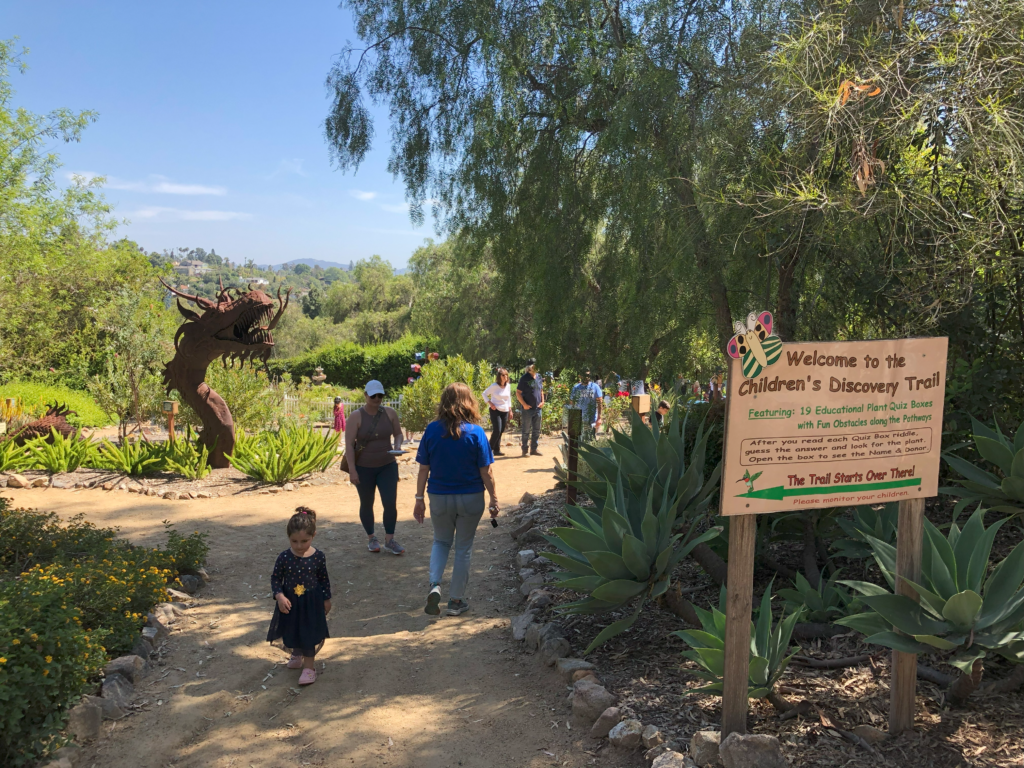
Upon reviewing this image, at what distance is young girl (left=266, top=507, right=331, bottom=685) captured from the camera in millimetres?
4184

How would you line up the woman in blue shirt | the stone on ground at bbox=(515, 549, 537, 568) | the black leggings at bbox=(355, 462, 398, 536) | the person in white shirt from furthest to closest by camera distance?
the person in white shirt → the black leggings at bbox=(355, 462, 398, 536) → the stone on ground at bbox=(515, 549, 537, 568) → the woman in blue shirt

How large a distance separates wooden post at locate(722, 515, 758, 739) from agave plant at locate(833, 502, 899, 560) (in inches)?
57.7

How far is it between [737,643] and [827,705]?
2.52 feet

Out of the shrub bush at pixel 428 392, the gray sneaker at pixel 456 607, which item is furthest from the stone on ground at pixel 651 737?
the shrub bush at pixel 428 392

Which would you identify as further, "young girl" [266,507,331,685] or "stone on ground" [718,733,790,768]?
"young girl" [266,507,331,685]

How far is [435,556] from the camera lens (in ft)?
17.3

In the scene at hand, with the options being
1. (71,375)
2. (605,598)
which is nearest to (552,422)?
(605,598)

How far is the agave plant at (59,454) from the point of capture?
9992mm

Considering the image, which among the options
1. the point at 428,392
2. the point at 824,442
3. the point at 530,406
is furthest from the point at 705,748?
the point at 428,392

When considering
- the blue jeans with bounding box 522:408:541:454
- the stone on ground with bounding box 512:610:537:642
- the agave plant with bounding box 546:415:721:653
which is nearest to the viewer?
the agave plant with bounding box 546:415:721:653

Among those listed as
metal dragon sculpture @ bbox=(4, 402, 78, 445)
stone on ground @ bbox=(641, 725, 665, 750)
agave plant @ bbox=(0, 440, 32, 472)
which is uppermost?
metal dragon sculpture @ bbox=(4, 402, 78, 445)

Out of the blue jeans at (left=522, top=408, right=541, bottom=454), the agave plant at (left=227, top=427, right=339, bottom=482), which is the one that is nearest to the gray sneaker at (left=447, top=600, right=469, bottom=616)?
the agave plant at (left=227, top=427, right=339, bottom=482)

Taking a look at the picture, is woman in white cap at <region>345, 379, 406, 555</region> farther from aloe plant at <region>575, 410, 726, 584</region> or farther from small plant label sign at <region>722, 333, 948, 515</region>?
small plant label sign at <region>722, 333, 948, 515</region>

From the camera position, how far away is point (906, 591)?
3.20 meters
